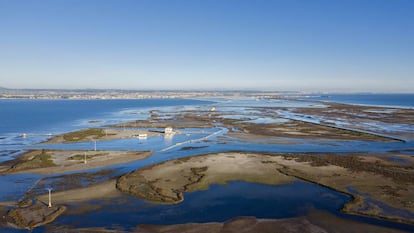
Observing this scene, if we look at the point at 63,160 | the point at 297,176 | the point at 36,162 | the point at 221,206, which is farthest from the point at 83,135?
the point at 221,206

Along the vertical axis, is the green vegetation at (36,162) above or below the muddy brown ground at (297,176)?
below

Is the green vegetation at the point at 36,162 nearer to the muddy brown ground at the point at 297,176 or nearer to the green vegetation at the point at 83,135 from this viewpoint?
the muddy brown ground at the point at 297,176

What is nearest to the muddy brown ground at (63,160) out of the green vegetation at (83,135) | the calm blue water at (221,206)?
the green vegetation at (83,135)

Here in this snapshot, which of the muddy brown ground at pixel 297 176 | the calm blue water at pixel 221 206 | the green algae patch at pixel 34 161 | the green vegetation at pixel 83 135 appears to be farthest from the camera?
the green vegetation at pixel 83 135

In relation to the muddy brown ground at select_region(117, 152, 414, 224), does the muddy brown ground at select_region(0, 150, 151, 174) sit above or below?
below

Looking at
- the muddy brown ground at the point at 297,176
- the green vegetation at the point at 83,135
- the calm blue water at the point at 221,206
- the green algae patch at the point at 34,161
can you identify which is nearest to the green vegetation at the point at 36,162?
the green algae patch at the point at 34,161

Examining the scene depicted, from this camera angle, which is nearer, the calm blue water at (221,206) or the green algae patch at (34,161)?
the calm blue water at (221,206)

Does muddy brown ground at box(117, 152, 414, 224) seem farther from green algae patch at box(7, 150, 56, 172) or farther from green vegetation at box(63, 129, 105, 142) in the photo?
green vegetation at box(63, 129, 105, 142)

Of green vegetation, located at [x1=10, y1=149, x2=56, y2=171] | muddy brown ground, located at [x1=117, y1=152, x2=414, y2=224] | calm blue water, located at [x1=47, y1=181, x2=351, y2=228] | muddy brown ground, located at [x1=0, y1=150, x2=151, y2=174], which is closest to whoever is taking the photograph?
calm blue water, located at [x1=47, y1=181, x2=351, y2=228]

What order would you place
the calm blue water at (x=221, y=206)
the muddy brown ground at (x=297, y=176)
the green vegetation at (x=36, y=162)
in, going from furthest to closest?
the green vegetation at (x=36, y=162), the muddy brown ground at (x=297, y=176), the calm blue water at (x=221, y=206)

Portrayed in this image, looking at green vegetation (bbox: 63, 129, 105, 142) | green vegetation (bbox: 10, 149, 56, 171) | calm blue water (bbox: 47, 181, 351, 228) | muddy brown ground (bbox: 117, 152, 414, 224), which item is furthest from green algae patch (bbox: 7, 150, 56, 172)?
calm blue water (bbox: 47, 181, 351, 228)

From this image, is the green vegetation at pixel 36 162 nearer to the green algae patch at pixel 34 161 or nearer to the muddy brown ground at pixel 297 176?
the green algae patch at pixel 34 161
